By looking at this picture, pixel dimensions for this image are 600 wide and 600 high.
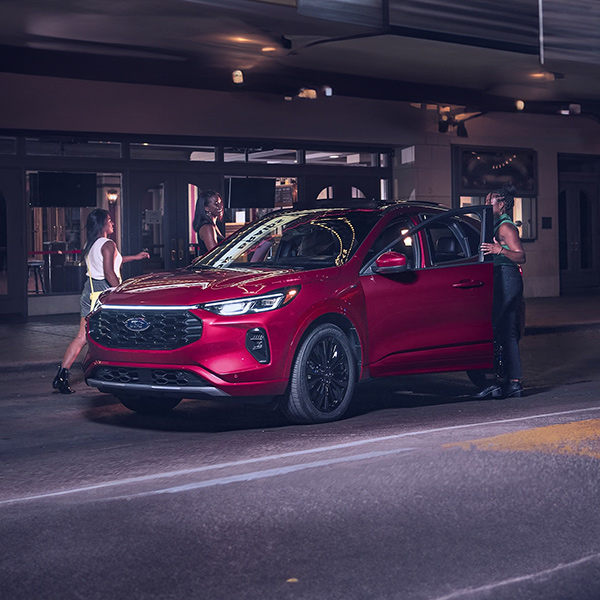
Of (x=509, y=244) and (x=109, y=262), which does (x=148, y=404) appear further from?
(x=509, y=244)

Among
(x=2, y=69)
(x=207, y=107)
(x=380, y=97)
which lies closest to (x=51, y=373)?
(x=2, y=69)

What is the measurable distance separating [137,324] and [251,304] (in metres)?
0.90

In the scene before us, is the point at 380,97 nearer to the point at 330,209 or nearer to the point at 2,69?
the point at 2,69

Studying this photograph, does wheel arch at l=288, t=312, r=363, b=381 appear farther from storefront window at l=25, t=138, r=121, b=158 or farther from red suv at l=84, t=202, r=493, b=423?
storefront window at l=25, t=138, r=121, b=158

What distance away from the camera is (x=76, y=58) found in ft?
53.0

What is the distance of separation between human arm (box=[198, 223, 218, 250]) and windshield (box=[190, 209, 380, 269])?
6.80ft

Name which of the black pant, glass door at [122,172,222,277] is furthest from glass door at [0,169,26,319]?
the black pant

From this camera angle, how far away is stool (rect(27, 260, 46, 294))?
1811 cm

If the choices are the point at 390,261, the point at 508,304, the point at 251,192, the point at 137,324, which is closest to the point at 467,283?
the point at 508,304

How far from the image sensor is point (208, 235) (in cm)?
1201

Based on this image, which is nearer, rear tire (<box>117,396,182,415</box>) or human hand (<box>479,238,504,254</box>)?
rear tire (<box>117,396,182,415</box>)

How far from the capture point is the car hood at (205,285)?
7781mm

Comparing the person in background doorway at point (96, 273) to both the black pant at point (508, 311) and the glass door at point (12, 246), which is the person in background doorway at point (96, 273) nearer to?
the black pant at point (508, 311)

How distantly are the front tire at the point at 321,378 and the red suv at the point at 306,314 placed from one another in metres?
0.01
